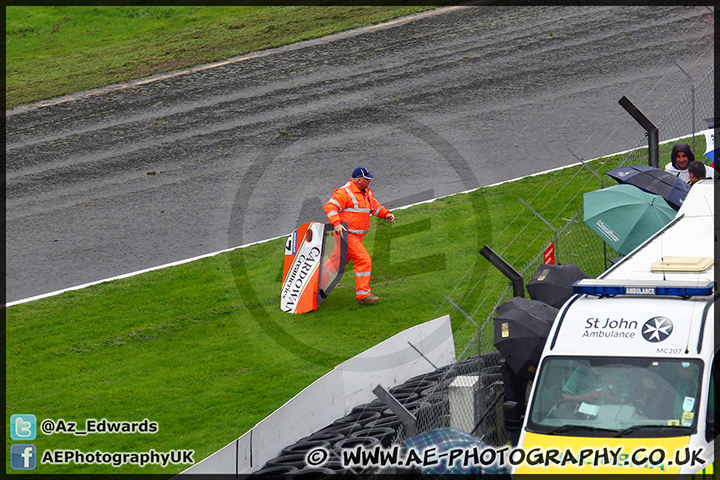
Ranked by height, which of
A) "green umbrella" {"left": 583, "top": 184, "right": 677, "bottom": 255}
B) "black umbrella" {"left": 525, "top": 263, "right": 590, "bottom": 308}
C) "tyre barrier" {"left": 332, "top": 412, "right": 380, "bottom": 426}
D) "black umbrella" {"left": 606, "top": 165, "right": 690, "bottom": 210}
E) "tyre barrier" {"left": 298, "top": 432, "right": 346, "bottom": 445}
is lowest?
"tyre barrier" {"left": 298, "top": 432, "right": 346, "bottom": 445}

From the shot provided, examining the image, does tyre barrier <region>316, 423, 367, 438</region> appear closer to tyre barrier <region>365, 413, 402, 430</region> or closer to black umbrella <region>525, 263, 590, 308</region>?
tyre barrier <region>365, 413, 402, 430</region>

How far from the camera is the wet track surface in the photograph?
18.6 metres

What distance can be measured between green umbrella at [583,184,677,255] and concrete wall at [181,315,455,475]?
8.46 feet

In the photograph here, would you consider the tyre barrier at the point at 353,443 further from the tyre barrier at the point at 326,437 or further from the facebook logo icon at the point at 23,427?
the facebook logo icon at the point at 23,427

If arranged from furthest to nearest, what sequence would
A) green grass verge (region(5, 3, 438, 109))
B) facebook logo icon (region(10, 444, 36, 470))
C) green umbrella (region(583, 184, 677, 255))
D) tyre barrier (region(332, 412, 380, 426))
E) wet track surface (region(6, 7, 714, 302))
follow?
green grass verge (region(5, 3, 438, 109)) → wet track surface (region(6, 7, 714, 302)) → green umbrella (region(583, 184, 677, 255)) → facebook logo icon (region(10, 444, 36, 470)) → tyre barrier (region(332, 412, 380, 426))

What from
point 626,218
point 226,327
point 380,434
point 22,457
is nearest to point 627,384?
point 380,434

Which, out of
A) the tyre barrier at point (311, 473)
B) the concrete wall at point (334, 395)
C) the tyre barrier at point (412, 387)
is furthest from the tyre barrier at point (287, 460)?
the tyre barrier at point (412, 387)

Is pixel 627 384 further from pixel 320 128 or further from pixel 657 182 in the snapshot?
pixel 320 128

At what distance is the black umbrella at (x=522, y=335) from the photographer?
920 cm

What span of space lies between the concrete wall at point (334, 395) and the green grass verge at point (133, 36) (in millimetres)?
18744

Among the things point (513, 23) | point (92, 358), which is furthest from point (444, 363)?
point (513, 23)

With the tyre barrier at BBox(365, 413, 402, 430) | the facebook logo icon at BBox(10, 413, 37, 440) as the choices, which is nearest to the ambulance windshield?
the tyre barrier at BBox(365, 413, 402, 430)

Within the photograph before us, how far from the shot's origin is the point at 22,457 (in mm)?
10352

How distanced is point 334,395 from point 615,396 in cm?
344
